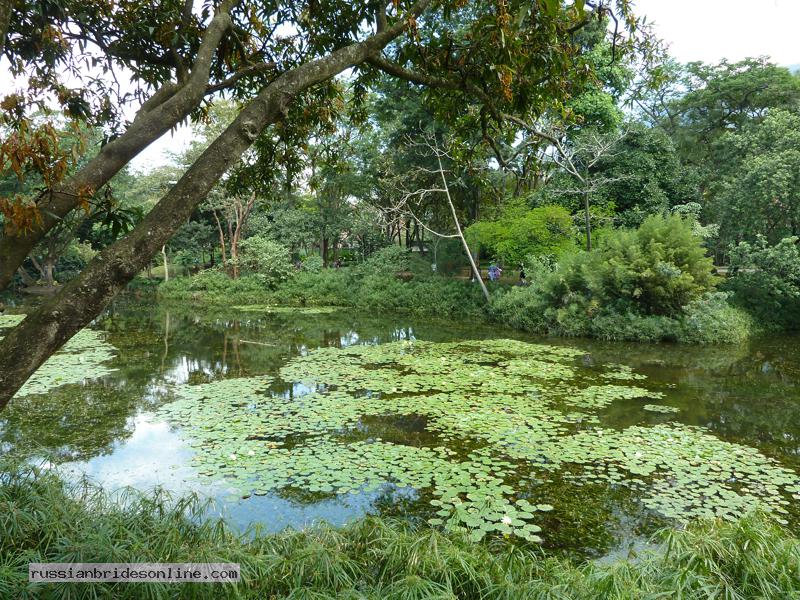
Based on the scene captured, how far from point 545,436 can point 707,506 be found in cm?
167

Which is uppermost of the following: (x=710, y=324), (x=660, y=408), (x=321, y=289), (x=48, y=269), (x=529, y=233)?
(x=529, y=233)

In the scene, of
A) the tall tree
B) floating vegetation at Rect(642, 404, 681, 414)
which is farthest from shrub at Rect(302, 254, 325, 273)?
the tall tree

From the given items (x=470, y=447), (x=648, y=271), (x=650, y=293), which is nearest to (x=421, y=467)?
(x=470, y=447)

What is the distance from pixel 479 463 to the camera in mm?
4812

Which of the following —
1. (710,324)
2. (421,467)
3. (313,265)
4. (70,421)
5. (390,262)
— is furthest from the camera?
(313,265)

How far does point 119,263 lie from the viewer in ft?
6.23

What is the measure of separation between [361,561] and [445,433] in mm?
2974

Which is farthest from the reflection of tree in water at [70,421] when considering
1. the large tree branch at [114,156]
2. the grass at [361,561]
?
the large tree branch at [114,156]

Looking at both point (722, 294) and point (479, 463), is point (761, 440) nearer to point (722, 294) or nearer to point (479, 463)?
point (479, 463)

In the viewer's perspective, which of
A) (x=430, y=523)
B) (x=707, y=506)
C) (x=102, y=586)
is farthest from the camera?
(x=707, y=506)

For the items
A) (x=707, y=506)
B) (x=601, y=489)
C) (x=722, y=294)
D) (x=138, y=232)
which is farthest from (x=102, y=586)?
(x=722, y=294)

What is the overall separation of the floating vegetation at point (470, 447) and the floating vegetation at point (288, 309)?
887cm

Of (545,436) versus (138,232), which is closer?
(138,232)

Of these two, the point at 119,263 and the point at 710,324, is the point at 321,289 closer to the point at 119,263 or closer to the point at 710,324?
the point at 710,324
